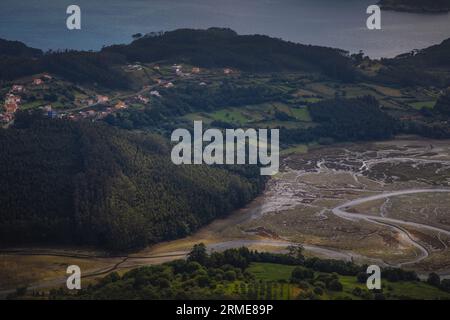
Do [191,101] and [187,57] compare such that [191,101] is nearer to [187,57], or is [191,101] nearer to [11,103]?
[187,57]

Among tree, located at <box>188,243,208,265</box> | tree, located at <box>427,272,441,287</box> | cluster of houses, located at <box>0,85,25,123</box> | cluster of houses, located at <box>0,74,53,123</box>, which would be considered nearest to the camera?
tree, located at <box>427,272,441,287</box>

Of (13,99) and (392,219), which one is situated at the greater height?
(13,99)

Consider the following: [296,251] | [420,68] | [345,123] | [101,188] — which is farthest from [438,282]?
[420,68]

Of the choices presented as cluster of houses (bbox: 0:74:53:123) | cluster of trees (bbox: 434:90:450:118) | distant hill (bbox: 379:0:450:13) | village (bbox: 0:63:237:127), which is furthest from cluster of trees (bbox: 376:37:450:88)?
A: cluster of houses (bbox: 0:74:53:123)

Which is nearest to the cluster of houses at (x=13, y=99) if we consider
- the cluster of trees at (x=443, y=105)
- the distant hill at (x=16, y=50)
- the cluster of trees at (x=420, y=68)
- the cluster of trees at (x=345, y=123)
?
the distant hill at (x=16, y=50)

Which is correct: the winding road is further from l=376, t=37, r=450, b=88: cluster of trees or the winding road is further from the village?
l=376, t=37, r=450, b=88: cluster of trees

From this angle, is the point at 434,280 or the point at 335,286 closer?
the point at 335,286

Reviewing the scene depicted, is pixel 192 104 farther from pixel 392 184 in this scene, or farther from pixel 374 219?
pixel 374 219

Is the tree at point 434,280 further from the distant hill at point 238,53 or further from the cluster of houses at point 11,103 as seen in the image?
the distant hill at point 238,53
